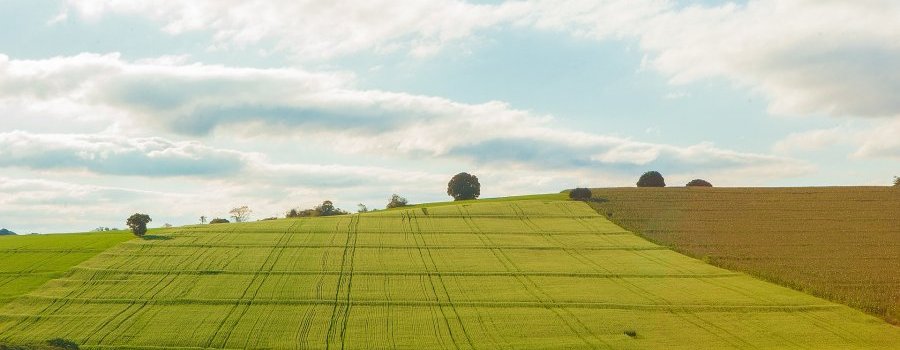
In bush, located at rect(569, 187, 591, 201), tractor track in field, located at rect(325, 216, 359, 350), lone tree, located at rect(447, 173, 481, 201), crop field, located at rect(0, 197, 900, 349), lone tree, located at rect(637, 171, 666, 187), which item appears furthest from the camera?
lone tree, located at rect(447, 173, 481, 201)

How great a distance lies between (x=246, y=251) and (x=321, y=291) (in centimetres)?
1457

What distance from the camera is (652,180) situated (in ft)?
342

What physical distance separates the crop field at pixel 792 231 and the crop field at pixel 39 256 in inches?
1826

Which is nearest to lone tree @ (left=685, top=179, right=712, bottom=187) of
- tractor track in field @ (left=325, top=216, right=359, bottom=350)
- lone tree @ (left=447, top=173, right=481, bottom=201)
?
lone tree @ (left=447, top=173, right=481, bottom=201)

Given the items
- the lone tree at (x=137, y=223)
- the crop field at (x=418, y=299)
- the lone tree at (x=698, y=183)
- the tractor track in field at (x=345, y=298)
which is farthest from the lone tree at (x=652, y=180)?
the lone tree at (x=137, y=223)

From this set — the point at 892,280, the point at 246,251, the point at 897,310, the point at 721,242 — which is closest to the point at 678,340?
the point at 897,310

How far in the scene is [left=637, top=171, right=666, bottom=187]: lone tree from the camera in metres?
104

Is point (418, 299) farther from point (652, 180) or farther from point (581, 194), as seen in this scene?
point (652, 180)

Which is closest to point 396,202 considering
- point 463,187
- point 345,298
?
point 463,187

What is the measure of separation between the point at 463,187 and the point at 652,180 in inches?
1049

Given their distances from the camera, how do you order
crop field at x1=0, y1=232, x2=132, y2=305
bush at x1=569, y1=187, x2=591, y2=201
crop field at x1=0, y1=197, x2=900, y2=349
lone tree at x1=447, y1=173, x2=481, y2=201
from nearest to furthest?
crop field at x1=0, y1=197, x2=900, y2=349 → crop field at x1=0, y1=232, x2=132, y2=305 → bush at x1=569, y1=187, x2=591, y2=201 → lone tree at x1=447, y1=173, x2=481, y2=201

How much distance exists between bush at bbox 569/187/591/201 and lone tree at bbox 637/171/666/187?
20.4m

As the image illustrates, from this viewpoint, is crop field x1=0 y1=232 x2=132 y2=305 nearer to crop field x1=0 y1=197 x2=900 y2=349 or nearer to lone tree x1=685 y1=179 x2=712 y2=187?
crop field x1=0 y1=197 x2=900 y2=349

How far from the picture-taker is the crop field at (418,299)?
3697 cm
